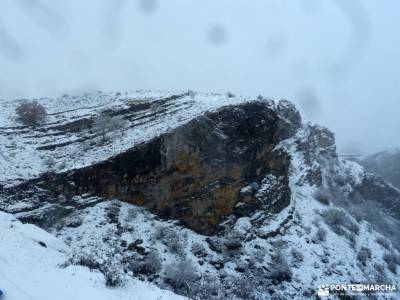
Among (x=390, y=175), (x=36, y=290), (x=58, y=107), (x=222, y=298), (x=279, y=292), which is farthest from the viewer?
(x=390, y=175)

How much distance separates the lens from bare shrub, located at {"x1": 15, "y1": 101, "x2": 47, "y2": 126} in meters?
35.0

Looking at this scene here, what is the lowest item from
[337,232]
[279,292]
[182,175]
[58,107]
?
[279,292]

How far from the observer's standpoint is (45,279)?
894cm

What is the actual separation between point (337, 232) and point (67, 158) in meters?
21.9

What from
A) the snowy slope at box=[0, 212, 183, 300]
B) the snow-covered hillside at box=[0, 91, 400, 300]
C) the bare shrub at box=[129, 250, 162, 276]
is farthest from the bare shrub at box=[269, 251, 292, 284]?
the snowy slope at box=[0, 212, 183, 300]

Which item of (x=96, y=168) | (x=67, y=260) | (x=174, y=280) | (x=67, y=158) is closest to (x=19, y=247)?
(x=67, y=260)

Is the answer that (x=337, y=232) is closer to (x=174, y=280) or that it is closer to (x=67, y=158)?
(x=174, y=280)

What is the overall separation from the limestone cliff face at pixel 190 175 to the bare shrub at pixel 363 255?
726cm

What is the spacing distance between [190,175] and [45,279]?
838 inches

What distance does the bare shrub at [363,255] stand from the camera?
32312 millimetres

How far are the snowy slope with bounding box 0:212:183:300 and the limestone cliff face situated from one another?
16.5 meters

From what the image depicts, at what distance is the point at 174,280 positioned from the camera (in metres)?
24.2

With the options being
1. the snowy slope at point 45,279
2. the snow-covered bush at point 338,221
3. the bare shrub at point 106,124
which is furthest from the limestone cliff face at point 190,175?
the snowy slope at point 45,279

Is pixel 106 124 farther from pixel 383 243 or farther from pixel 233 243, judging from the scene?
pixel 383 243
